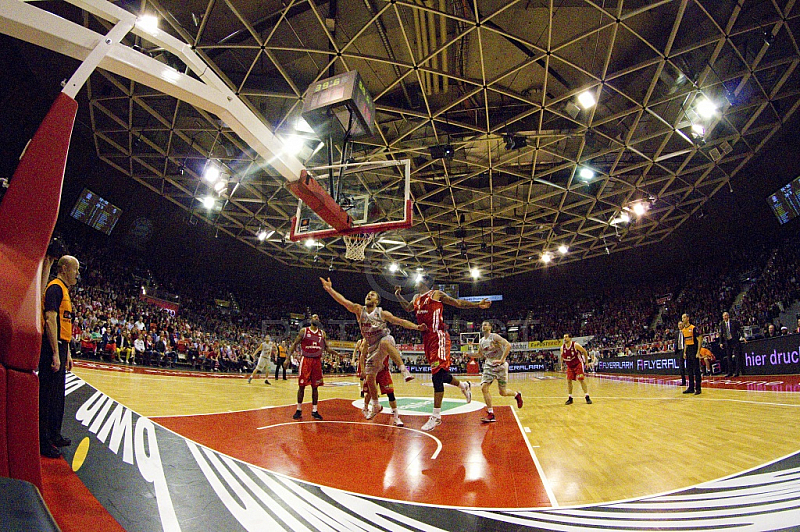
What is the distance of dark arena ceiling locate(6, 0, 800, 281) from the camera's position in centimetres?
1202

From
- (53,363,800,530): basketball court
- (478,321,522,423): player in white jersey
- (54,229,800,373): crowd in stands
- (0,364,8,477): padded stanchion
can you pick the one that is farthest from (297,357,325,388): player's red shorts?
(54,229,800,373): crowd in stands

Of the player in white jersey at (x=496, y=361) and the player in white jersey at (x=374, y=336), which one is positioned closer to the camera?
the player in white jersey at (x=374, y=336)

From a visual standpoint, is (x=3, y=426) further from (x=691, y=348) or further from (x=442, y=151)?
(x=442, y=151)

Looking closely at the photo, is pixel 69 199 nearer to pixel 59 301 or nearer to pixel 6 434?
pixel 59 301

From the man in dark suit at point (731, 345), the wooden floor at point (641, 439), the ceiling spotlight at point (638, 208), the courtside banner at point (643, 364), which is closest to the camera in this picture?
the wooden floor at point (641, 439)

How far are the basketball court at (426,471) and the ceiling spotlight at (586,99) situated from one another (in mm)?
11596

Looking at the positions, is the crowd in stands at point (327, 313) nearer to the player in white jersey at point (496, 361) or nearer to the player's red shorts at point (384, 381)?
the player's red shorts at point (384, 381)

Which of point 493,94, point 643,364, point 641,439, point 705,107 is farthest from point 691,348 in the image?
point 643,364

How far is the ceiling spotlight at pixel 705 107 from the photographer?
45.2 ft

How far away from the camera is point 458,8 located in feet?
38.7

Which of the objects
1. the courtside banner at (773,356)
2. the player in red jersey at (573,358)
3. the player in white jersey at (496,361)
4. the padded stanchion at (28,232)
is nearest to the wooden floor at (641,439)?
the player in white jersey at (496,361)

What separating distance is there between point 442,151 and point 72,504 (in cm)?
1654

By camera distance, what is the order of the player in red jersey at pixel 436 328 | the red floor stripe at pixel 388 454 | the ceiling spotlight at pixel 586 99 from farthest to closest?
the ceiling spotlight at pixel 586 99 → the player in red jersey at pixel 436 328 → the red floor stripe at pixel 388 454

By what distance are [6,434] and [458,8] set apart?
45.5ft
